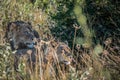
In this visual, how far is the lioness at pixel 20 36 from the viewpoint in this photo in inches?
234

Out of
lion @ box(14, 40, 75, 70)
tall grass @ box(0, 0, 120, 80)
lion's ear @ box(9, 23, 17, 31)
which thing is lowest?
tall grass @ box(0, 0, 120, 80)

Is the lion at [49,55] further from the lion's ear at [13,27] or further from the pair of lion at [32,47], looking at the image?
the lion's ear at [13,27]

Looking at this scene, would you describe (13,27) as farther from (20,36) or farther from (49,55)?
(49,55)

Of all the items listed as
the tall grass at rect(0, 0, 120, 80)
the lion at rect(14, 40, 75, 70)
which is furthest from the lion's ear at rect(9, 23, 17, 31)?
the lion at rect(14, 40, 75, 70)

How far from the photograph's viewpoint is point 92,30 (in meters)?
6.29

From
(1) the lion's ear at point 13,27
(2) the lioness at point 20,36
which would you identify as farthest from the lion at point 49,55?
(1) the lion's ear at point 13,27

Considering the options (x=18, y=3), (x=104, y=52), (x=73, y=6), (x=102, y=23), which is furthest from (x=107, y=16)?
(x=18, y=3)

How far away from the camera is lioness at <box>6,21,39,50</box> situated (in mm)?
5934

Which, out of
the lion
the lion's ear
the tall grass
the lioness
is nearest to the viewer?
the tall grass

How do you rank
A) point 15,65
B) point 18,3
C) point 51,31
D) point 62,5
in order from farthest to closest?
point 18,3
point 51,31
point 62,5
point 15,65

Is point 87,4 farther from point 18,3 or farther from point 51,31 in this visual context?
point 18,3

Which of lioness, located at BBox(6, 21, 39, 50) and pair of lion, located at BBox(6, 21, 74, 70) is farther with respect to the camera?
lioness, located at BBox(6, 21, 39, 50)

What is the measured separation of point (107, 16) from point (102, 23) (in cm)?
13

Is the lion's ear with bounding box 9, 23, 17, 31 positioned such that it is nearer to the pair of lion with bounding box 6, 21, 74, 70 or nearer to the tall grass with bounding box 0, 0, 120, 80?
the pair of lion with bounding box 6, 21, 74, 70
